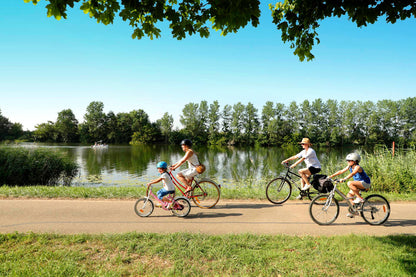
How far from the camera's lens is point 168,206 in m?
5.40

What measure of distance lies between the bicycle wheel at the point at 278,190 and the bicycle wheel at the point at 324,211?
1.72 m

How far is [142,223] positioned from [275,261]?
2964 millimetres

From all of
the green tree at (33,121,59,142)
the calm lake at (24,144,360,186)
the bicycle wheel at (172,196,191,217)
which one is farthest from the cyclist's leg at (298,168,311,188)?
the green tree at (33,121,59,142)

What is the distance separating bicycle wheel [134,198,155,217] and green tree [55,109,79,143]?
95.2m

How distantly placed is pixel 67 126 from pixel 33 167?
284ft

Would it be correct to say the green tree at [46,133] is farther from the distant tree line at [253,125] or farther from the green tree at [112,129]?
the green tree at [112,129]

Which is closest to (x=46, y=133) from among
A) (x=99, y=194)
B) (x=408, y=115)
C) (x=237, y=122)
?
(x=237, y=122)

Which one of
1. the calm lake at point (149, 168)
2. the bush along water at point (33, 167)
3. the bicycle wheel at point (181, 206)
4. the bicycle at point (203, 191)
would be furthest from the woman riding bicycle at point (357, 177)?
the bush along water at point (33, 167)

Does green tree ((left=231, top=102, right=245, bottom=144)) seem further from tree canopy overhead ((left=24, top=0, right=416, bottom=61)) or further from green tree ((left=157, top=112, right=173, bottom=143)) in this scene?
tree canopy overhead ((left=24, top=0, right=416, bottom=61))

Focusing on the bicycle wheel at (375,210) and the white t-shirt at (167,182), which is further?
the white t-shirt at (167,182)

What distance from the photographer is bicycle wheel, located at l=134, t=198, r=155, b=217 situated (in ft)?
17.8

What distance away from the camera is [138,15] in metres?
4.50

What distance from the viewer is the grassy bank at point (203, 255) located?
3.23 m

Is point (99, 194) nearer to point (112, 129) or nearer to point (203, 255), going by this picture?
point (203, 255)
